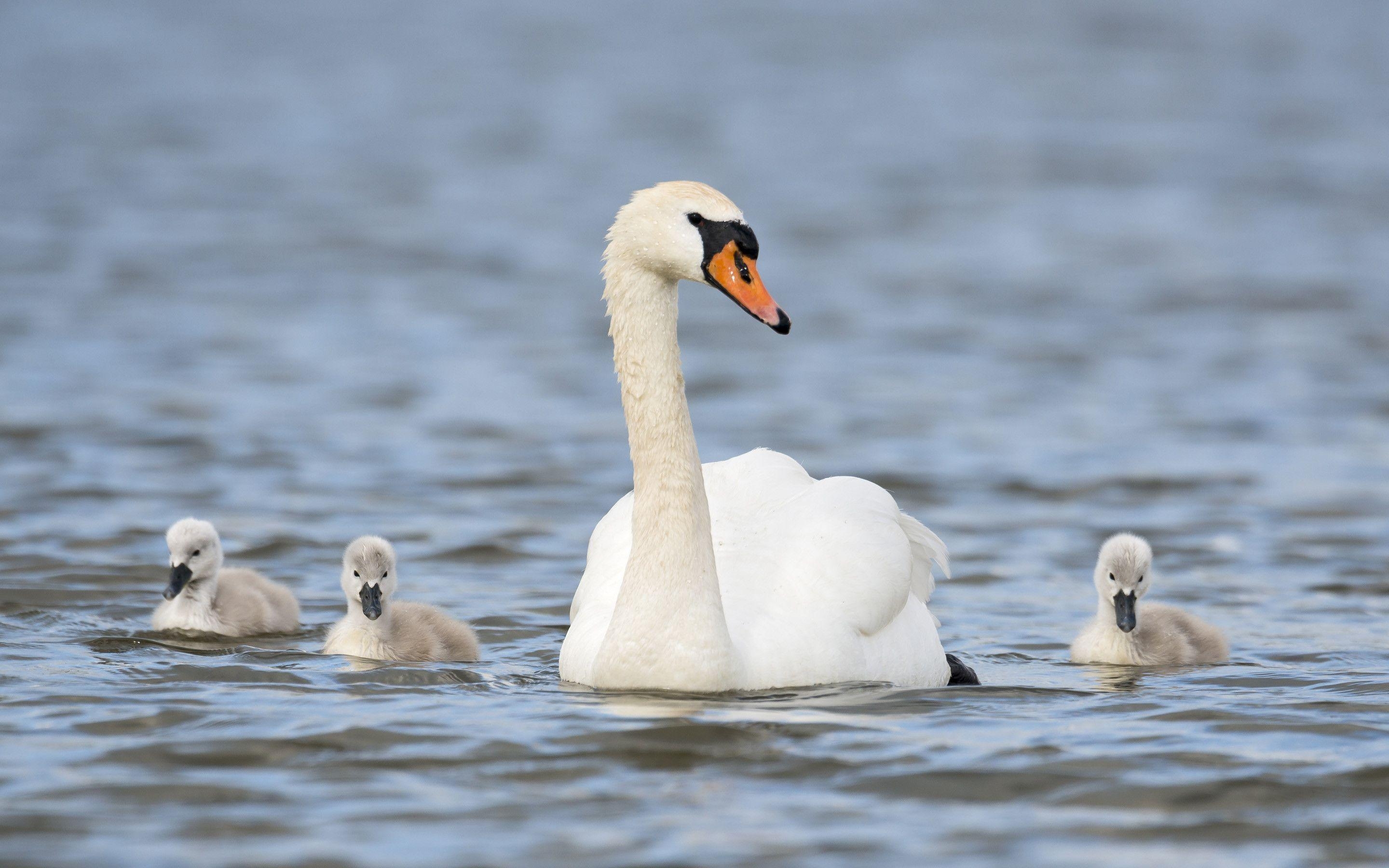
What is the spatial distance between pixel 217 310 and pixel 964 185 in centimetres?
1300

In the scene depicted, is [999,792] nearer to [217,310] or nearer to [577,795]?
[577,795]

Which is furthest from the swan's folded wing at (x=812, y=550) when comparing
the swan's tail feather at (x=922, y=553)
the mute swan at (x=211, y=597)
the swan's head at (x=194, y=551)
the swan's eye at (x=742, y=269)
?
the swan's head at (x=194, y=551)

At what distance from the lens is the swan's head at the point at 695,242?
7270 mm

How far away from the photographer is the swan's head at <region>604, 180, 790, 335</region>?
23.9 ft

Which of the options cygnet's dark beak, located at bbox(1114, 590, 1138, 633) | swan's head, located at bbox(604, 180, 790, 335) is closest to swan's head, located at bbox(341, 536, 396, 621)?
swan's head, located at bbox(604, 180, 790, 335)

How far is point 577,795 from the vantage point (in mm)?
6340

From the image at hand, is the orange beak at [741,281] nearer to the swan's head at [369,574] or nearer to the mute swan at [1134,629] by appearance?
the swan's head at [369,574]

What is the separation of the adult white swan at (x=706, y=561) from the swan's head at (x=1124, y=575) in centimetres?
83

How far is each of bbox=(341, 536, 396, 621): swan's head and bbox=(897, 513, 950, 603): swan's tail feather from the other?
2193 mm

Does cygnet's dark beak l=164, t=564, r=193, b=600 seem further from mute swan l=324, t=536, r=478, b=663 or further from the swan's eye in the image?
the swan's eye

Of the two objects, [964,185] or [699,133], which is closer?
[964,185]

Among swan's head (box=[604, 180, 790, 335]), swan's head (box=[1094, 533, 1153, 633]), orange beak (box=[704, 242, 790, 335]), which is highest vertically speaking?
swan's head (box=[604, 180, 790, 335])

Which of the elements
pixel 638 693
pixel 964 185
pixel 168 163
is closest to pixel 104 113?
pixel 168 163

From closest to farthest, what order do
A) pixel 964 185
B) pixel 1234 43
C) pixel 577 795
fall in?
pixel 577 795 < pixel 964 185 < pixel 1234 43
